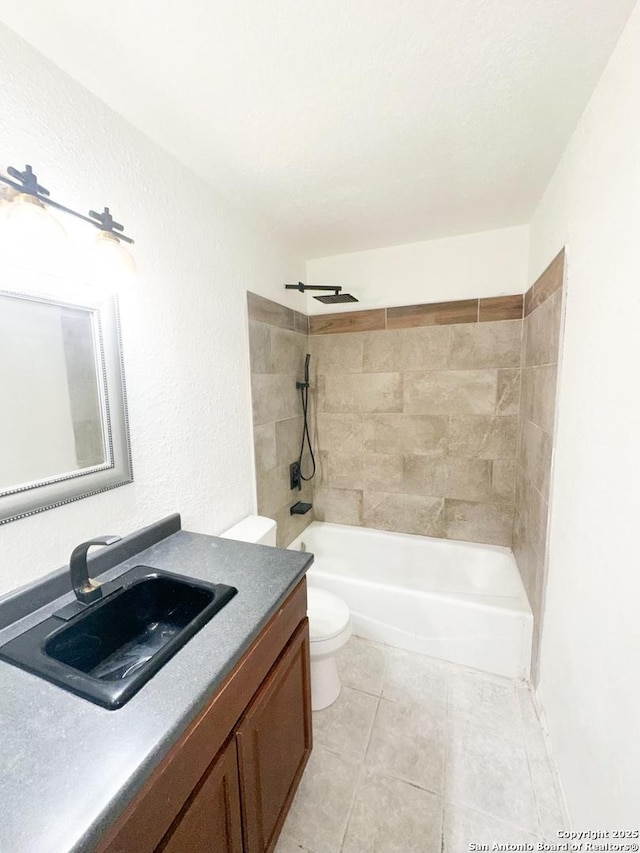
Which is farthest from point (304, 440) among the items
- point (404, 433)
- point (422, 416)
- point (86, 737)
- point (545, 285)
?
point (86, 737)

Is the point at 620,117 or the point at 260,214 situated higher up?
the point at 260,214

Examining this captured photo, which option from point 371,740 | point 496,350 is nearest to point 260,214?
point 496,350

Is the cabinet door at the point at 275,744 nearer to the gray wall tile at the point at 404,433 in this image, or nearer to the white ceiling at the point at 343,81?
the gray wall tile at the point at 404,433

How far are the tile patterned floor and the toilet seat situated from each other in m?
0.41

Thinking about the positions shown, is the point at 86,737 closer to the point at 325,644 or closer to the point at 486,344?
the point at 325,644

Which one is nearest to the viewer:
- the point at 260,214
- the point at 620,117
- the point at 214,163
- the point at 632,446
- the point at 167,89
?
the point at 632,446

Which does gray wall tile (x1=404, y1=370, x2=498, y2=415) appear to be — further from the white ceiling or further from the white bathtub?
the white ceiling

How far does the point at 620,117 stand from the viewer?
995 millimetres

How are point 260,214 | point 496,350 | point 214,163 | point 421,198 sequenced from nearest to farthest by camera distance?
point 214,163, point 421,198, point 260,214, point 496,350

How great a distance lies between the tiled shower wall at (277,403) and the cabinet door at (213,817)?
1293mm

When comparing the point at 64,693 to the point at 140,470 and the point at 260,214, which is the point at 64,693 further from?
the point at 260,214

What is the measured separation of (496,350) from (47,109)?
7.71ft

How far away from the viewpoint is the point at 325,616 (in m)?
1.73

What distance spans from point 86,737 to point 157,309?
1.28m
